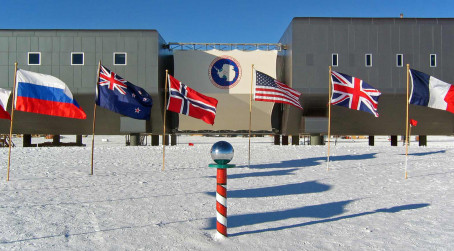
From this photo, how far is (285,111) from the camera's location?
2616cm

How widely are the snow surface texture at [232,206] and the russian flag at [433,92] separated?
271 centimetres

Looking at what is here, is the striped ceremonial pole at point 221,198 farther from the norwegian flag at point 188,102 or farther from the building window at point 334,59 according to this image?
the building window at point 334,59

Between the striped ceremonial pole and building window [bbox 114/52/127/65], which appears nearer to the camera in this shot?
the striped ceremonial pole

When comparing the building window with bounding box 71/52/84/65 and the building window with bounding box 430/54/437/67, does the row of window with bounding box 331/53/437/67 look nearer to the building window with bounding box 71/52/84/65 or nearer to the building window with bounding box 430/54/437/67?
the building window with bounding box 430/54/437/67

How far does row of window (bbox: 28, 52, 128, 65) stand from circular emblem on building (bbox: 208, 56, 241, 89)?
594 centimetres

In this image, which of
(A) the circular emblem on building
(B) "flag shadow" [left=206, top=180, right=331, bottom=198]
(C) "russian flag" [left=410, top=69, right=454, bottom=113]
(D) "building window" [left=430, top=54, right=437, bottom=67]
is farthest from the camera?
(A) the circular emblem on building

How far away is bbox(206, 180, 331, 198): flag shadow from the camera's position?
434 inches

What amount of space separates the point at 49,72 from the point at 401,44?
2334cm

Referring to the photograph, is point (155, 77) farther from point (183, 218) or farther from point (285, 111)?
point (183, 218)

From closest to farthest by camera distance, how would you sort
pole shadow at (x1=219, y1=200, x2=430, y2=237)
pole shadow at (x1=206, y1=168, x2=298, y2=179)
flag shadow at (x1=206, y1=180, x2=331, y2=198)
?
pole shadow at (x1=219, y1=200, x2=430, y2=237), flag shadow at (x1=206, y1=180, x2=331, y2=198), pole shadow at (x1=206, y1=168, x2=298, y2=179)

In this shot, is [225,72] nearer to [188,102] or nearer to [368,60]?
[368,60]

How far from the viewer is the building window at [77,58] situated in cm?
2492

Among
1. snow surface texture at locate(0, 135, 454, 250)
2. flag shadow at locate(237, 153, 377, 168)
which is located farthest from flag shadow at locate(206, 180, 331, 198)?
flag shadow at locate(237, 153, 377, 168)

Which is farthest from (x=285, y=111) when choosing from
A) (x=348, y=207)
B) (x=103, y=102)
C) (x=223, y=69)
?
(x=348, y=207)
